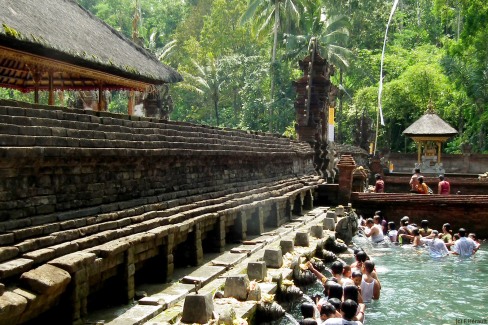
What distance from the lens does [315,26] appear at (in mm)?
43781

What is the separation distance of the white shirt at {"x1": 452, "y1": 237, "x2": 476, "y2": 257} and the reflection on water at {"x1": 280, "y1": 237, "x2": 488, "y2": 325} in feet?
0.69

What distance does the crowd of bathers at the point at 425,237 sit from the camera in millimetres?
17688

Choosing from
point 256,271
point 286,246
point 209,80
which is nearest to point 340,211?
point 286,246

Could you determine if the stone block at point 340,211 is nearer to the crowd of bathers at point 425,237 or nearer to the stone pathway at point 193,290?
the crowd of bathers at point 425,237

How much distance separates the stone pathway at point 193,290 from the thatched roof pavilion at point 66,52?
5.37m

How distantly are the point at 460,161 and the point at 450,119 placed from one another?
6.34 metres

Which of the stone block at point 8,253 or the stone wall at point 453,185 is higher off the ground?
the stone block at point 8,253

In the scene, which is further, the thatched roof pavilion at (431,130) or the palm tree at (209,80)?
the palm tree at (209,80)

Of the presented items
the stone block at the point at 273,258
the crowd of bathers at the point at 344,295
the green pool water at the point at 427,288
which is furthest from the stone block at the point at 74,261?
the green pool water at the point at 427,288

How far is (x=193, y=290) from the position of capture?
880cm

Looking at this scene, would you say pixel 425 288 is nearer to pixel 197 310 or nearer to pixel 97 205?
pixel 197 310

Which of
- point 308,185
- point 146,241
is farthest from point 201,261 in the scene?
point 308,185

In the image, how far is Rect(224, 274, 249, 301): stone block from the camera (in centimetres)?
855

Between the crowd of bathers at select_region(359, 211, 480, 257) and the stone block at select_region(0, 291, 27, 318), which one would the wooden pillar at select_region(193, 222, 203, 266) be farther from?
the crowd of bathers at select_region(359, 211, 480, 257)
